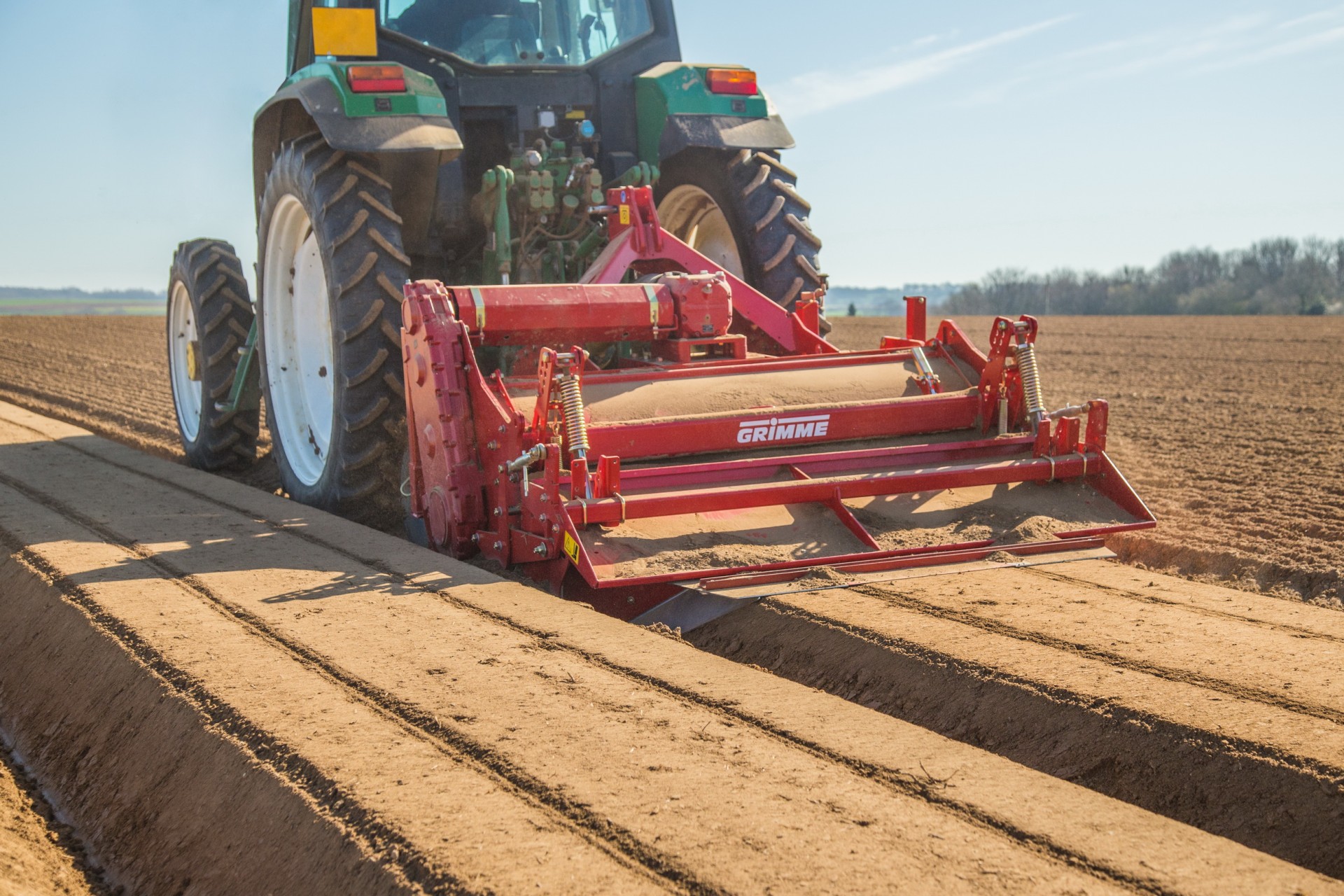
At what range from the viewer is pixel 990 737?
2.99m

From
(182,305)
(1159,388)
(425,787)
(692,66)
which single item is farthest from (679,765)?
(1159,388)

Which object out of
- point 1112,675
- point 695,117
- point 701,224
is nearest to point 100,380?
point 701,224

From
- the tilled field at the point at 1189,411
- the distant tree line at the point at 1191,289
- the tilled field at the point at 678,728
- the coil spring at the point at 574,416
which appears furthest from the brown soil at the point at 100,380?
the distant tree line at the point at 1191,289

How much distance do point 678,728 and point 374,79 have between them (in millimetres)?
3433

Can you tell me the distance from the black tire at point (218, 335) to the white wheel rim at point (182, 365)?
401 mm

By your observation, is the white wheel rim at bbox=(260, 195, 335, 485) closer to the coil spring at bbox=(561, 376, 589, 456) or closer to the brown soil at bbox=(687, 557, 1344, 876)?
the coil spring at bbox=(561, 376, 589, 456)

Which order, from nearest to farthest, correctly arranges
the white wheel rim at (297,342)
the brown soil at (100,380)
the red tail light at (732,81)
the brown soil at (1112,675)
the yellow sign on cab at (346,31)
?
the brown soil at (1112,675) < the yellow sign on cab at (346,31) < the white wheel rim at (297,342) < the red tail light at (732,81) < the brown soil at (100,380)

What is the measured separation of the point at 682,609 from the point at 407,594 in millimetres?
831

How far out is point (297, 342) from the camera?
6.12m

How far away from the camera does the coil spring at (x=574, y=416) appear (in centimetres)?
405

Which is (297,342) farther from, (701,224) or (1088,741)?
(1088,741)

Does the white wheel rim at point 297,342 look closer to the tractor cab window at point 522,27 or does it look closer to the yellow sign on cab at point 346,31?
the yellow sign on cab at point 346,31

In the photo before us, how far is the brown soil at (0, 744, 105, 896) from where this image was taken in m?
2.50

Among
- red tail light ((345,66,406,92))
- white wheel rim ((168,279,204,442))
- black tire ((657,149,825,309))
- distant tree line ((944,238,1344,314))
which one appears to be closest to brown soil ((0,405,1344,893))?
red tail light ((345,66,406,92))
